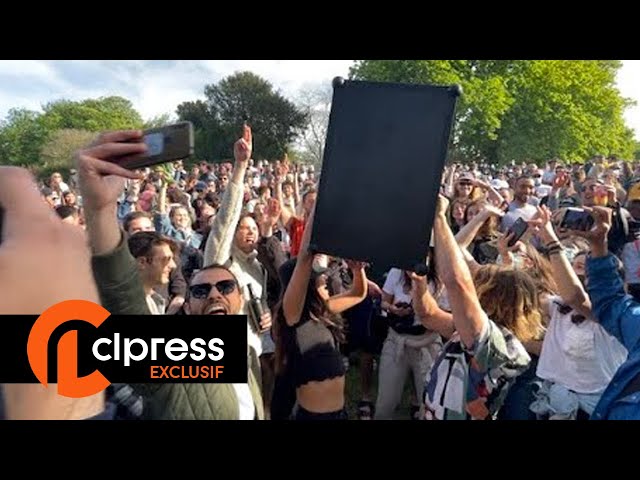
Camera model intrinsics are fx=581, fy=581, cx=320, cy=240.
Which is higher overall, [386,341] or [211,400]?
[211,400]

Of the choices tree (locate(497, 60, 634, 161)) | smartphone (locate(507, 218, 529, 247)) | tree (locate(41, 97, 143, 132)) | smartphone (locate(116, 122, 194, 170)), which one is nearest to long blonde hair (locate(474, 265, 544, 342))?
smartphone (locate(507, 218, 529, 247))

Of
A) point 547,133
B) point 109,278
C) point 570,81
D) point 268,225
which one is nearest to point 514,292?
point 109,278

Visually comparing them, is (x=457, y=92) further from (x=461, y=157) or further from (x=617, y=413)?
(x=461, y=157)

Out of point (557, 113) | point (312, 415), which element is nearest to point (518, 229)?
point (312, 415)

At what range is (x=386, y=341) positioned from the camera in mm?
4492

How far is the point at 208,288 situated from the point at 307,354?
640 mm

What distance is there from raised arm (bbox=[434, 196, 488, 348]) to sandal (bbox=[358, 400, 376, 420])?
7.79 feet

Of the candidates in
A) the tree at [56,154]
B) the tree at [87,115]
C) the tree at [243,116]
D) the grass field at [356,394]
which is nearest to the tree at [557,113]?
the tree at [243,116]

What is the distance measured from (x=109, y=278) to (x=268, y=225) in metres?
3.40

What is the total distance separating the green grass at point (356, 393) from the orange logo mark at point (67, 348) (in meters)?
2.67

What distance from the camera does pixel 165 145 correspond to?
1943 millimetres

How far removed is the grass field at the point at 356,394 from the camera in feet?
15.6

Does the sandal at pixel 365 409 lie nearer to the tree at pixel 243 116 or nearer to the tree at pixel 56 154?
the tree at pixel 56 154

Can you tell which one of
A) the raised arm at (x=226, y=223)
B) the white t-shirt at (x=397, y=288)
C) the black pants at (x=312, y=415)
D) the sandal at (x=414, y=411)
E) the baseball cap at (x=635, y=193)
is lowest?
the sandal at (x=414, y=411)
